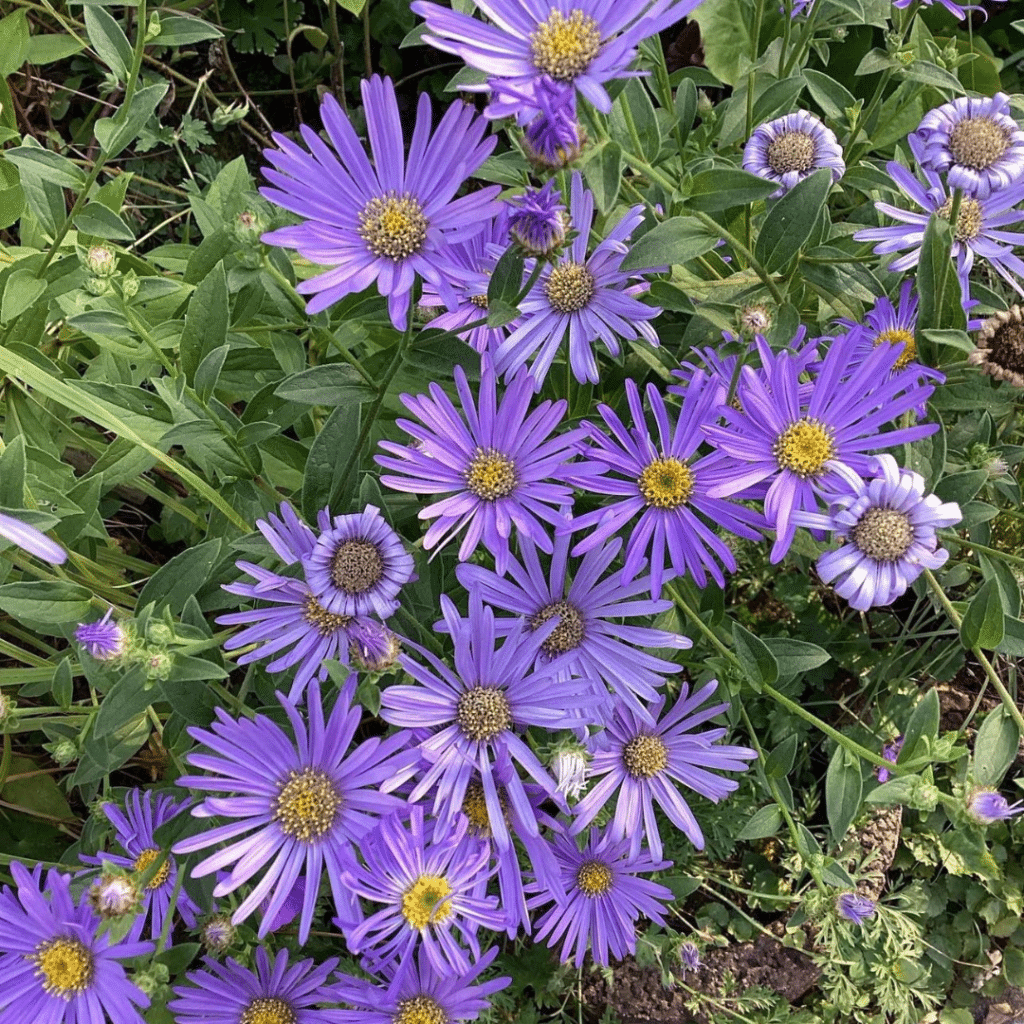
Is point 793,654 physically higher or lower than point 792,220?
lower

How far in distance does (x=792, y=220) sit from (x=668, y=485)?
49 centimetres

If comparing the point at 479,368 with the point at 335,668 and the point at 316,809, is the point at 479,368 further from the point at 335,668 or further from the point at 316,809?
the point at 316,809

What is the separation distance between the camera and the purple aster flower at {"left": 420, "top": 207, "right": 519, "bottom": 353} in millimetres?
1652

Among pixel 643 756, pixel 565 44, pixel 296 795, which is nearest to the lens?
pixel 565 44

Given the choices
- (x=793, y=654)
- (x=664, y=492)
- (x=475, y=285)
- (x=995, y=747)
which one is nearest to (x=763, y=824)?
(x=793, y=654)

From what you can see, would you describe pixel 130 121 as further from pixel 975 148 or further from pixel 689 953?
pixel 689 953

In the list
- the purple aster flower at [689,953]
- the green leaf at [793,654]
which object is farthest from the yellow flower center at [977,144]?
the purple aster flower at [689,953]

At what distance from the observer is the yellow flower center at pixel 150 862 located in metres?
1.82

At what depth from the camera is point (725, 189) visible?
150 centimetres

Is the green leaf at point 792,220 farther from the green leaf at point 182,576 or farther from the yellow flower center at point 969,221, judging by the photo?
the green leaf at point 182,576

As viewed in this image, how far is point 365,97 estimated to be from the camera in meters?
1.46

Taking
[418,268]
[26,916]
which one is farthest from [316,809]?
[418,268]

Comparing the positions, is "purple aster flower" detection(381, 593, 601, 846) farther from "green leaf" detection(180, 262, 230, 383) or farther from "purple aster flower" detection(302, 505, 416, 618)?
"green leaf" detection(180, 262, 230, 383)

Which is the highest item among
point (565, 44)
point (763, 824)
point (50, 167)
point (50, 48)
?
point (565, 44)
